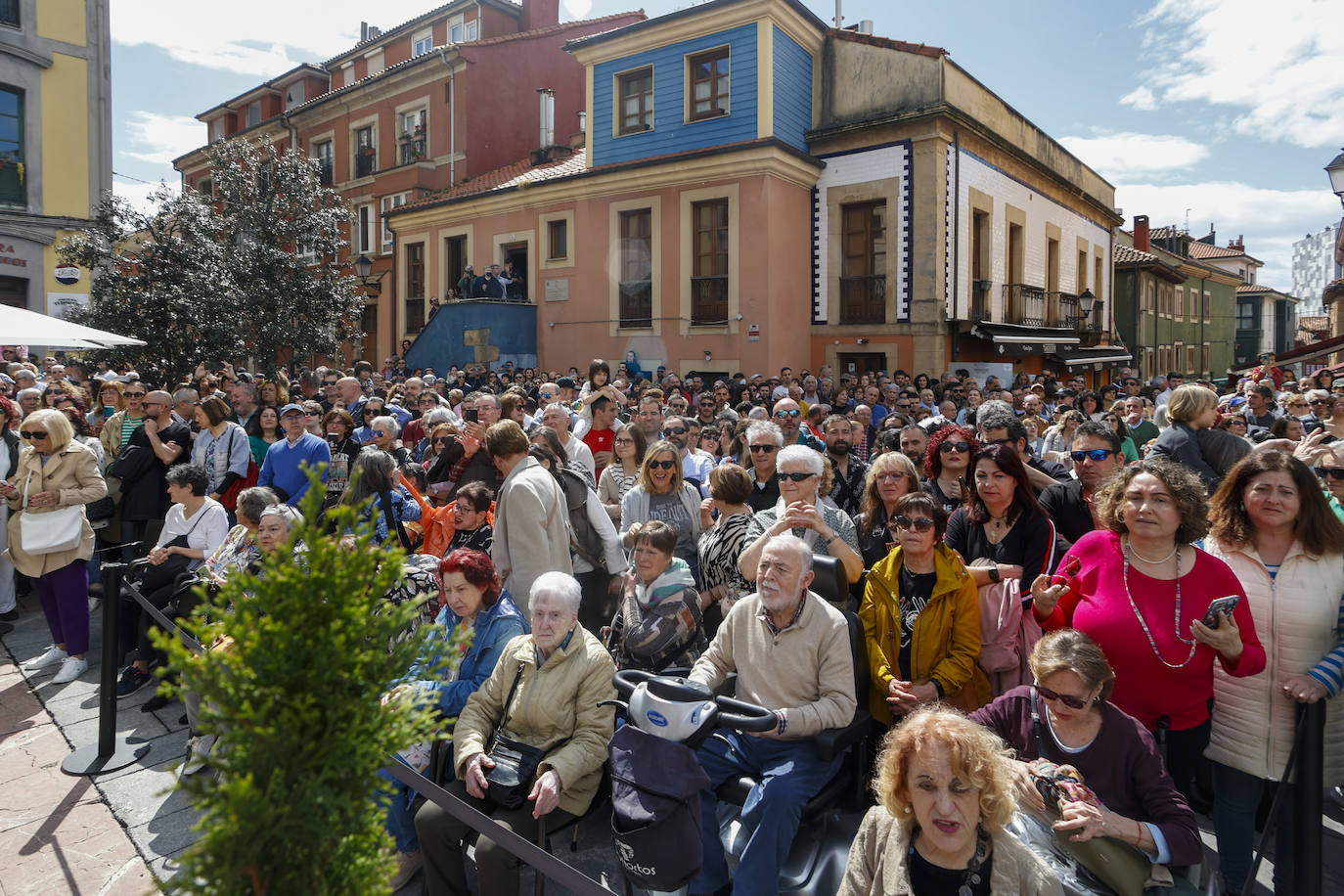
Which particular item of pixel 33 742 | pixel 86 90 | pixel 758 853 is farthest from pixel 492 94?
pixel 758 853

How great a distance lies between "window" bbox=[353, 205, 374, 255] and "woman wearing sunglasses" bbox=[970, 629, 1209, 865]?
28.1 metres

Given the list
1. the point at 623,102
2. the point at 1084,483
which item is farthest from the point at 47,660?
the point at 623,102

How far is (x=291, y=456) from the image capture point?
21.6 feet

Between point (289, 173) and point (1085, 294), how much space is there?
22063 millimetres

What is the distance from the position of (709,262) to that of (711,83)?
3949 millimetres

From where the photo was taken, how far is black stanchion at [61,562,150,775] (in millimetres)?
4559

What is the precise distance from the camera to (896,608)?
3639 mm

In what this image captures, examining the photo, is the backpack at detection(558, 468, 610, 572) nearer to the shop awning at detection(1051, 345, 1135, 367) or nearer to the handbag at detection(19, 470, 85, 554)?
the handbag at detection(19, 470, 85, 554)

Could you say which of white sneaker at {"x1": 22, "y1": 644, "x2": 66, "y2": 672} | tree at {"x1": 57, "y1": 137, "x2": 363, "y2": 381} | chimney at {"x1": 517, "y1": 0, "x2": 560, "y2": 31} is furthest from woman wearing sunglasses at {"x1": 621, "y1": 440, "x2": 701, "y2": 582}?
chimney at {"x1": 517, "y1": 0, "x2": 560, "y2": 31}

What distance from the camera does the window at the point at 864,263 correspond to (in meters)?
17.4

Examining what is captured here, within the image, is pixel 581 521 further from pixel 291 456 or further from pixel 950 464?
pixel 291 456

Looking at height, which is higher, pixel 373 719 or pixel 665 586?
pixel 373 719

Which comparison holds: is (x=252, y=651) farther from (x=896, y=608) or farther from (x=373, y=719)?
(x=896, y=608)

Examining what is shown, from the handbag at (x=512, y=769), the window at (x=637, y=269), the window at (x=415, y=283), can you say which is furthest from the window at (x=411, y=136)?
the handbag at (x=512, y=769)
